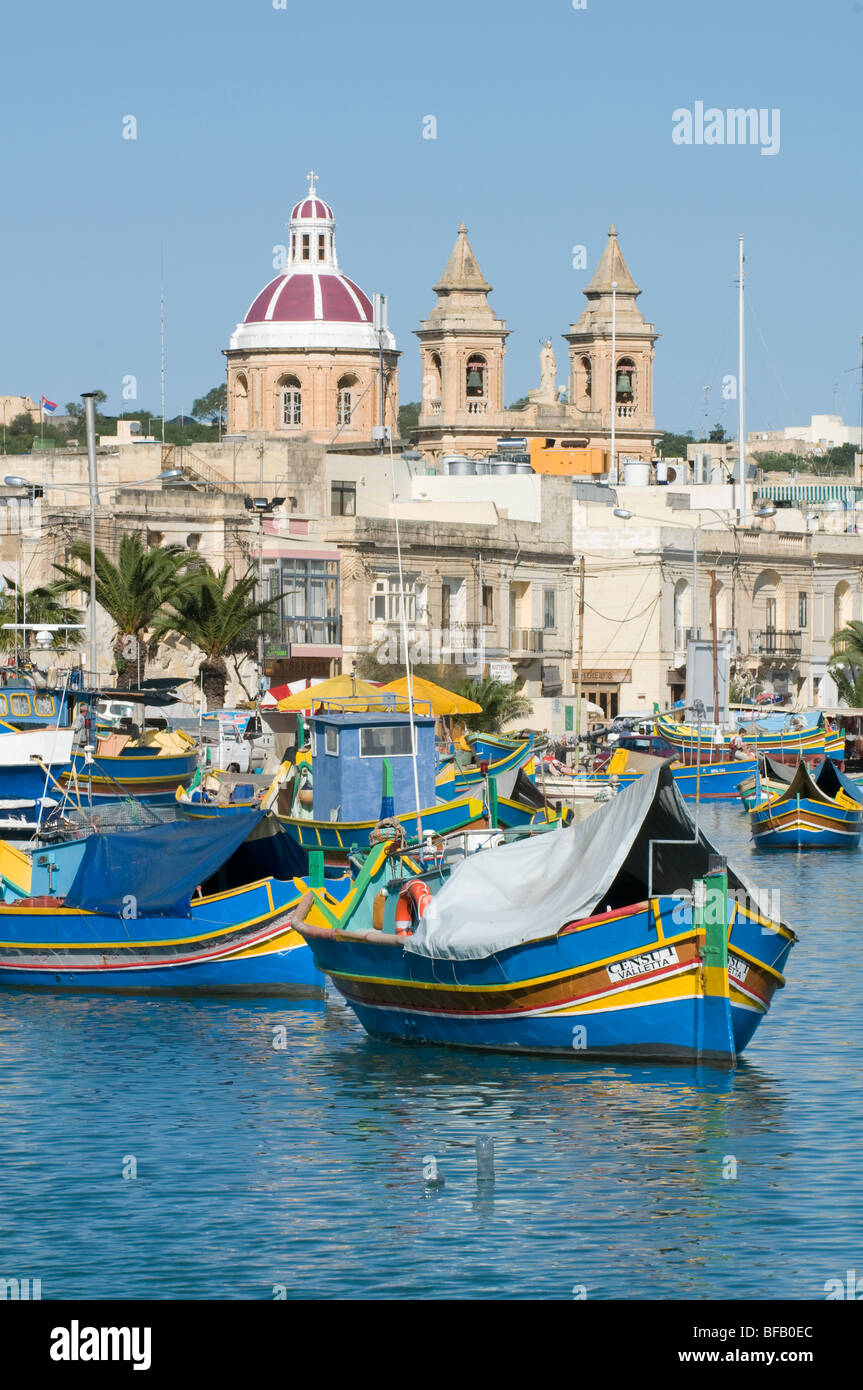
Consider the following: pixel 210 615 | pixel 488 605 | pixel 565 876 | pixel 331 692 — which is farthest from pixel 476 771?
pixel 488 605

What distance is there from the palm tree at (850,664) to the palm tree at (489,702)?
15210 mm

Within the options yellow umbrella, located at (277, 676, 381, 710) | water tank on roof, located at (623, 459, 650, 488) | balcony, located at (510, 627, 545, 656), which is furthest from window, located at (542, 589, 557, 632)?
→ yellow umbrella, located at (277, 676, 381, 710)

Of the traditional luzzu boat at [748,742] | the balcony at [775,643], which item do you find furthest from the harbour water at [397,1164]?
the balcony at [775,643]

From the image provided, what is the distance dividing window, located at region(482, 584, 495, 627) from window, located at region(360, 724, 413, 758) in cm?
3620

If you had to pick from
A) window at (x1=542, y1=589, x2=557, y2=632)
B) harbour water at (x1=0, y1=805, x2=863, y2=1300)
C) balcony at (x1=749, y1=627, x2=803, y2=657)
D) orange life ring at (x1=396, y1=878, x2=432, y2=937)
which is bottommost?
harbour water at (x1=0, y1=805, x2=863, y2=1300)

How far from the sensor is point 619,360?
400 ft

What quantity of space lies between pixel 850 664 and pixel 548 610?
42.7 ft

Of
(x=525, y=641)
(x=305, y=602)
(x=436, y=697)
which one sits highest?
(x=305, y=602)

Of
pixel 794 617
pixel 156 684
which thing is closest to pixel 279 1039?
pixel 156 684

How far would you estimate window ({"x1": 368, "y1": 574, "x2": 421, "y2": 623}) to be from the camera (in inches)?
2918

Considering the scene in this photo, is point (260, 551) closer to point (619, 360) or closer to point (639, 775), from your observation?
point (639, 775)

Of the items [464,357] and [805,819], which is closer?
[805,819]

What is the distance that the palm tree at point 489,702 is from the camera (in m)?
72.4

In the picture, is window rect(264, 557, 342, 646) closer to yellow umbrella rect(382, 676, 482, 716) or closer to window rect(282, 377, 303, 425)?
yellow umbrella rect(382, 676, 482, 716)
